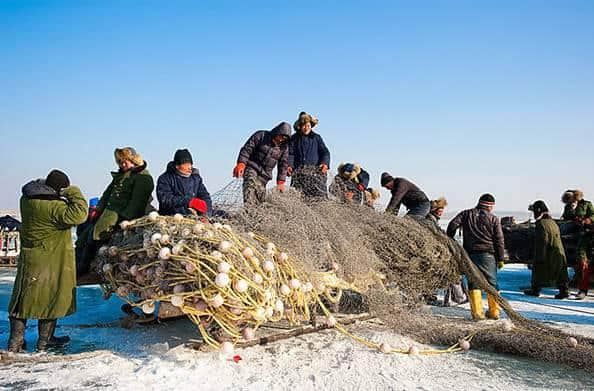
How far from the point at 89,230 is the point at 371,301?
339 cm

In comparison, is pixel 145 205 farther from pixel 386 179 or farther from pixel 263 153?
pixel 386 179

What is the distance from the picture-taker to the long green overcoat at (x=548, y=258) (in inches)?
387

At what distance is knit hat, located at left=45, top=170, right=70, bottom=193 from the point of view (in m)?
5.03

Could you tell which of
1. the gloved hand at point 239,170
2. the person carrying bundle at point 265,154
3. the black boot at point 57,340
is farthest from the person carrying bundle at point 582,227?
the black boot at point 57,340

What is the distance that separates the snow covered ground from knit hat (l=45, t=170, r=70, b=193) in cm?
166

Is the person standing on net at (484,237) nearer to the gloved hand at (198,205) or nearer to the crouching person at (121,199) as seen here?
the gloved hand at (198,205)

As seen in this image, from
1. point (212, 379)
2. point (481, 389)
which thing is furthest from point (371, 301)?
point (212, 379)

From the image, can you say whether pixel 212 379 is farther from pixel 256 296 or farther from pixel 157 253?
pixel 157 253

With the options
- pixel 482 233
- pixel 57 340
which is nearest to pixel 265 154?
pixel 57 340

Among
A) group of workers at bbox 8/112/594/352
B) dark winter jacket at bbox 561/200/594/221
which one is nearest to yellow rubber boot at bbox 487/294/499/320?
→ group of workers at bbox 8/112/594/352

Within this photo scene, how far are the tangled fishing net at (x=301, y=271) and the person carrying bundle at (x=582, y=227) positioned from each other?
462 centimetres

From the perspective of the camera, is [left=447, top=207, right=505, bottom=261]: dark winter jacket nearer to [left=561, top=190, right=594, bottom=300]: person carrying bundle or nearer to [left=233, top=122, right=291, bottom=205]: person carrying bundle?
[left=233, top=122, right=291, bottom=205]: person carrying bundle

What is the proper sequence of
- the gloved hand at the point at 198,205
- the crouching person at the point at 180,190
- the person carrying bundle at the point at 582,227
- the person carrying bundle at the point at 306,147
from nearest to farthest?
1. the gloved hand at the point at 198,205
2. the crouching person at the point at 180,190
3. the person carrying bundle at the point at 306,147
4. the person carrying bundle at the point at 582,227

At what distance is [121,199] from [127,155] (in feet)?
1.67
